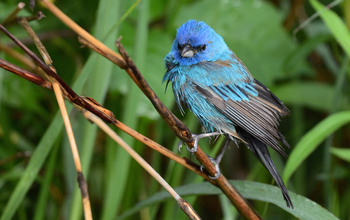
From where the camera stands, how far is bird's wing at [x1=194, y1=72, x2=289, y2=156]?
1931 mm

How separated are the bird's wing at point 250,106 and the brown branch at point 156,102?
A: 0.34 meters

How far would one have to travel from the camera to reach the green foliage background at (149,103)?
2385 mm

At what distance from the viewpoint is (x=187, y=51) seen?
2131 mm

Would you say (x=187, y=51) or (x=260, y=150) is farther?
(x=187, y=51)

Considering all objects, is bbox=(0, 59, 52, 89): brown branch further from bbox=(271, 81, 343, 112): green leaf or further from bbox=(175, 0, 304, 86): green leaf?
bbox=(271, 81, 343, 112): green leaf

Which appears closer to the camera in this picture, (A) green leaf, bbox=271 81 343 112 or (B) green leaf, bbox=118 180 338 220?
(B) green leaf, bbox=118 180 338 220

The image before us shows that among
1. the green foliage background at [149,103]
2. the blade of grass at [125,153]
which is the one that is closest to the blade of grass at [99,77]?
the green foliage background at [149,103]

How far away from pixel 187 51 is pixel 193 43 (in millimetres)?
51

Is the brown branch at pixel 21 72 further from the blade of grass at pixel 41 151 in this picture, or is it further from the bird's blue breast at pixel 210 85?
the bird's blue breast at pixel 210 85

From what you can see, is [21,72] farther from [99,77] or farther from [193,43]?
[193,43]

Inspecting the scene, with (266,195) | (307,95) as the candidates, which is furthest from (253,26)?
(266,195)

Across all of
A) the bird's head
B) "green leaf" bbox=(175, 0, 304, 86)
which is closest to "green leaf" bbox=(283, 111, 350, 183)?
the bird's head

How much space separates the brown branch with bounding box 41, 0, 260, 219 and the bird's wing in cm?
34

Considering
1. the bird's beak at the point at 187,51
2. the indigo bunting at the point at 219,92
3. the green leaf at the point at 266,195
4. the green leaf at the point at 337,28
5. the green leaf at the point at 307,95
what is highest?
the green leaf at the point at 337,28
